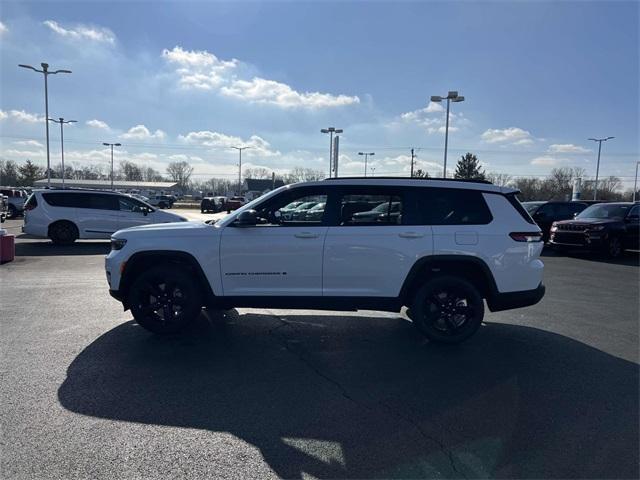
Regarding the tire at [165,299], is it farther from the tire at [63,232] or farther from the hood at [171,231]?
the tire at [63,232]

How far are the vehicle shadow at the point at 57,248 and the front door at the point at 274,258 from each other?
938 cm

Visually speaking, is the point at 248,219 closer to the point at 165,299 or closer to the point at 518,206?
the point at 165,299

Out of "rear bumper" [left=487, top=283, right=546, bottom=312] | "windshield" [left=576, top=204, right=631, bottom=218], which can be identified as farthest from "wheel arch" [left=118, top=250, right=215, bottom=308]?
"windshield" [left=576, top=204, right=631, bottom=218]

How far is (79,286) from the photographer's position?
819 centimetres

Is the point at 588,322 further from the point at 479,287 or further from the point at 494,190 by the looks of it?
the point at 494,190

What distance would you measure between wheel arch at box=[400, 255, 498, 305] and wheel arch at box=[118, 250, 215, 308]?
2.35 metres

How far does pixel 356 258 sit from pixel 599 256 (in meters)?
13.2

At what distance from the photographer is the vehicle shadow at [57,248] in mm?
12578

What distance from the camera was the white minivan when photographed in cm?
1386

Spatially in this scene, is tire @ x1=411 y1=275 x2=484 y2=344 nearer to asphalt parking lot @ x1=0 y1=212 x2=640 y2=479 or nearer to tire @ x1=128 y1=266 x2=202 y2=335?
asphalt parking lot @ x1=0 y1=212 x2=640 y2=479

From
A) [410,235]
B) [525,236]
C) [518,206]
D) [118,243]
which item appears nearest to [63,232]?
[118,243]

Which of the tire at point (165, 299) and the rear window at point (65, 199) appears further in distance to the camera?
the rear window at point (65, 199)

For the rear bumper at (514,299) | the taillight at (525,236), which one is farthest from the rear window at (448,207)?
the rear bumper at (514,299)

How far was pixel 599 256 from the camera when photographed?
14805mm
